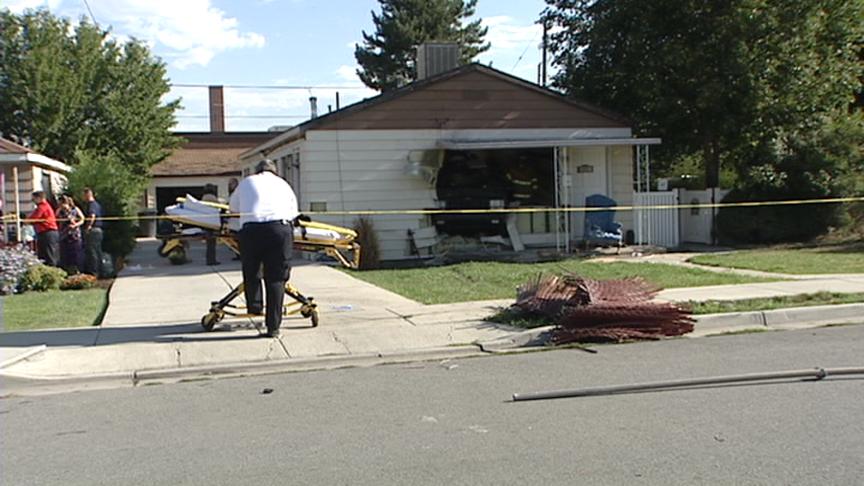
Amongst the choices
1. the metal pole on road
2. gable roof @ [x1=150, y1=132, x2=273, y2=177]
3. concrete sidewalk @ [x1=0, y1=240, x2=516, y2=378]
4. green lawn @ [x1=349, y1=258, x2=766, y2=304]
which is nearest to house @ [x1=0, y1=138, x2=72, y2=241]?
concrete sidewalk @ [x1=0, y1=240, x2=516, y2=378]

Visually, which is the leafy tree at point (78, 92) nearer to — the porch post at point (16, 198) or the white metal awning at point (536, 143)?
the porch post at point (16, 198)

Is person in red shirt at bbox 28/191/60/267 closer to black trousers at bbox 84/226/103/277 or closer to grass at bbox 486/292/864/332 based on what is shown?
black trousers at bbox 84/226/103/277

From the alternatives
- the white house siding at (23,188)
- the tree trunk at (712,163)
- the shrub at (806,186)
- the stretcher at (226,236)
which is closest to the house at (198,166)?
the white house siding at (23,188)

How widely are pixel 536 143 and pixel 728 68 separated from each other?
4679 millimetres

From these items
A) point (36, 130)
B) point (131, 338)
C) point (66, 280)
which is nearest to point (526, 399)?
point (131, 338)

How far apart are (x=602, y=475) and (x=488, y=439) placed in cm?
101

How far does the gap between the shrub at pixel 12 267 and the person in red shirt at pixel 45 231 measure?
3.13ft

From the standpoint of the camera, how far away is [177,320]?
35.6 feet

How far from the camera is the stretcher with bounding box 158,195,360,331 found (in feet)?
32.9

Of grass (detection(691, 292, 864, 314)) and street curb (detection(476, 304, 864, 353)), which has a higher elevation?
grass (detection(691, 292, 864, 314))

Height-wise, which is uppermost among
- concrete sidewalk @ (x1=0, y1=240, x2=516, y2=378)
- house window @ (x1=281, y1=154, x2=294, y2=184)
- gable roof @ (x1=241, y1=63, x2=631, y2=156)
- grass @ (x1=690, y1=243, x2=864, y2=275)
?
gable roof @ (x1=241, y1=63, x2=631, y2=156)

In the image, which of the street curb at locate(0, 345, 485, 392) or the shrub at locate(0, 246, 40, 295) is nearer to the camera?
the street curb at locate(0, 345, 485, 392)

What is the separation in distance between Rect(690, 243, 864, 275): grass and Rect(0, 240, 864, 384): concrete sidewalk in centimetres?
132

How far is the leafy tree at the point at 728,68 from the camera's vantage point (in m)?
19.0
